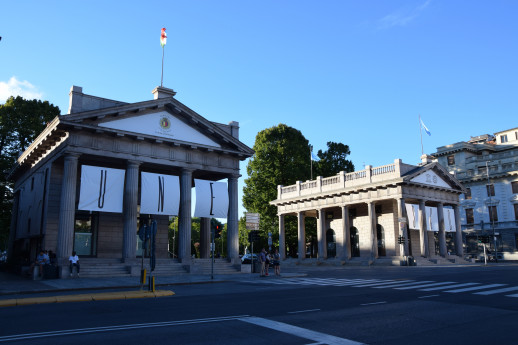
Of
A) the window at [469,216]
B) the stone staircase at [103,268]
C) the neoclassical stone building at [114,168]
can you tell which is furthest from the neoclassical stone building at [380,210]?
the stone staircase at [103,268]

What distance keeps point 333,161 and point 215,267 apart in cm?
3133

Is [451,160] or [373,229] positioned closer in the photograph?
[373,229]

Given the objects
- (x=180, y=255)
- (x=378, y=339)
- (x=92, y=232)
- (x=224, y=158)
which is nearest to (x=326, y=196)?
(x=224, y=158)

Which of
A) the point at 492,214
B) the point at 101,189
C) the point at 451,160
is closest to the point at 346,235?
the point at 492,214

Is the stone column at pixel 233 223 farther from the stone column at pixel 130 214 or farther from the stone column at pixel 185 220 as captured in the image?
the stone column at pixel 130 214

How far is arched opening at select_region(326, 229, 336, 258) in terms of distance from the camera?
50.2 metres

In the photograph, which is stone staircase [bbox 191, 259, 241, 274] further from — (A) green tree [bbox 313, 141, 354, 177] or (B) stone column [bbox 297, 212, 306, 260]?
(A) green tree [bbox 313, 141, 354, 177]

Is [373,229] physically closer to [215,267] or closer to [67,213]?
[215,267]

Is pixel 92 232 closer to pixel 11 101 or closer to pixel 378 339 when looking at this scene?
pixel 11 101

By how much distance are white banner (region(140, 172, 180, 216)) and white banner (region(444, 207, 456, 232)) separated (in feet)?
106

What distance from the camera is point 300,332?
800 centimetres

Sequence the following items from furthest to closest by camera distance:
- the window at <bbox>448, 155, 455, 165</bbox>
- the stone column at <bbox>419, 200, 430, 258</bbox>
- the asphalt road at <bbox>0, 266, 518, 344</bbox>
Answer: the window at <bbox>448, 155, 455, 165</bbox> → the stone column at <bbox>419, 200, 430, 258</bbox> → the asphalt road at <bbox>0, 266, 518, 344</bbox>

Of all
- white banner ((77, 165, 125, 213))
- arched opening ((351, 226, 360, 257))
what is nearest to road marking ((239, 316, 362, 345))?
white banner ((77, 165, 125, 213))

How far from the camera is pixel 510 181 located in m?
57.3
